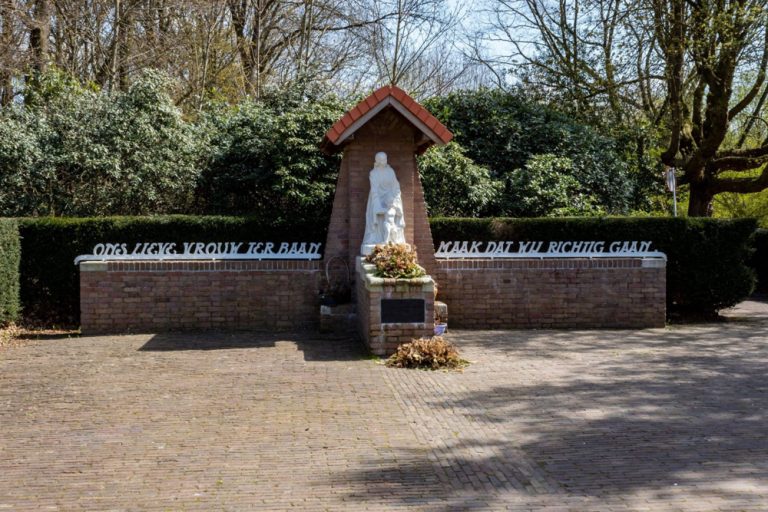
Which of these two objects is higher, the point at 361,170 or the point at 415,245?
the point at 361,170

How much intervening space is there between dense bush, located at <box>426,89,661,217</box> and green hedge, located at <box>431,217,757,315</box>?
3.43 m

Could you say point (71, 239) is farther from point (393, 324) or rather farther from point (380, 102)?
point (393, 324)

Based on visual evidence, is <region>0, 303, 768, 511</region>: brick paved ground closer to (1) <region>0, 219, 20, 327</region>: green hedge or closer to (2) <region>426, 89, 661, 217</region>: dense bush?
(1) <region>0, 219, 20, 327</region>: green hedge

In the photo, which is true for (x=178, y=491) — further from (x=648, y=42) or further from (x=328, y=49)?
(x=328, y=49)

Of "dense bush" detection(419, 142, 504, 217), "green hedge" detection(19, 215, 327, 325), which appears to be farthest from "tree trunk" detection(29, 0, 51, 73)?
"dense bush" detection(419, 142, 504, 217)

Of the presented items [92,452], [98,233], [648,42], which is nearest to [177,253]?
[98,233]

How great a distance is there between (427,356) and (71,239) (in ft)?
24.7

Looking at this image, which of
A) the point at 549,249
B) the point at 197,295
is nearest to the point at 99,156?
the point at 197,295

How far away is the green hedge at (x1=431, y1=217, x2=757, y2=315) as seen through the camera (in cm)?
1423

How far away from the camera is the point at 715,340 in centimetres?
1230

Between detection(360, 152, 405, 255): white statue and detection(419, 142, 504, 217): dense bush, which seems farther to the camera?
detection(419, 142, 504, 217): dense bush

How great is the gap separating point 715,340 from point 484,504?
344 inches

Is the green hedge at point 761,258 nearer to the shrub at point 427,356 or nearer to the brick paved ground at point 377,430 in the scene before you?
the brick paved ground at point 377,430

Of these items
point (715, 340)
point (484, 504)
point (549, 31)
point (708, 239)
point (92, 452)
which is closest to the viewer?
point (484, 504)
